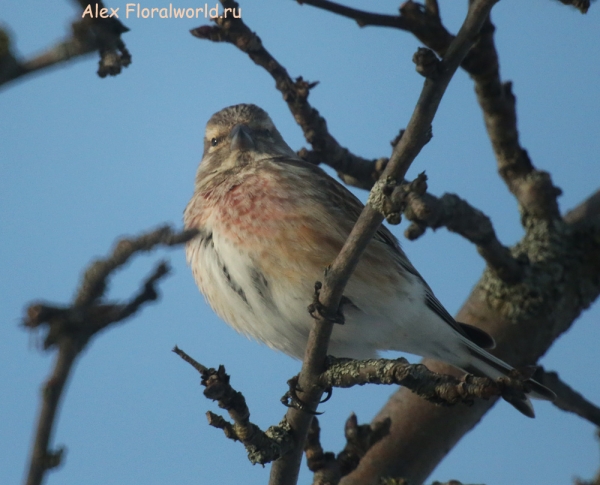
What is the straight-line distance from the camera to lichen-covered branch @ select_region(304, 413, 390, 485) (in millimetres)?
5602

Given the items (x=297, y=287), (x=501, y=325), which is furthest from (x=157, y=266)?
(x=501, y=325)

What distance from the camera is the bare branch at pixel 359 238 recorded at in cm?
332

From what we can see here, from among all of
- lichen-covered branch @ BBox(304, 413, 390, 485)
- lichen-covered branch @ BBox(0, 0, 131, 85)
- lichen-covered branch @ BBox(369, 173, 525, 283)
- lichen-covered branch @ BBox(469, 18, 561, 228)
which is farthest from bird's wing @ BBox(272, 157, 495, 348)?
lichen-covered branch @ BBox(0, 0, 131, 85)

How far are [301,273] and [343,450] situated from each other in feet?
4.51

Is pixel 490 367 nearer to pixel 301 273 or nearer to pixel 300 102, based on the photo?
pixel 301 273

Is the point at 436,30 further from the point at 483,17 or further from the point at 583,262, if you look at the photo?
the point at 483,17

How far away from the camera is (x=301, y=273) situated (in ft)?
17.9

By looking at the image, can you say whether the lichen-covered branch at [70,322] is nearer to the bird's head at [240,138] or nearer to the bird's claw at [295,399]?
the bird's claw at [295,399]

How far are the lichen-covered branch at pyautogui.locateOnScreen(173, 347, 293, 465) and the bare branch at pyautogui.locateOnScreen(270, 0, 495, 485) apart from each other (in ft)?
0.45

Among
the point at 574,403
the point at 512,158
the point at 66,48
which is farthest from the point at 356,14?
the point at 66,48

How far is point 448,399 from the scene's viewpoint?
352 centimetres

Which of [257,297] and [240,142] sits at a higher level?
[240,142]

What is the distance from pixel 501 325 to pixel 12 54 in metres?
5.31

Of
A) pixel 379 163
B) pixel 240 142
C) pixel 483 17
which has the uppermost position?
pixel 240 142
